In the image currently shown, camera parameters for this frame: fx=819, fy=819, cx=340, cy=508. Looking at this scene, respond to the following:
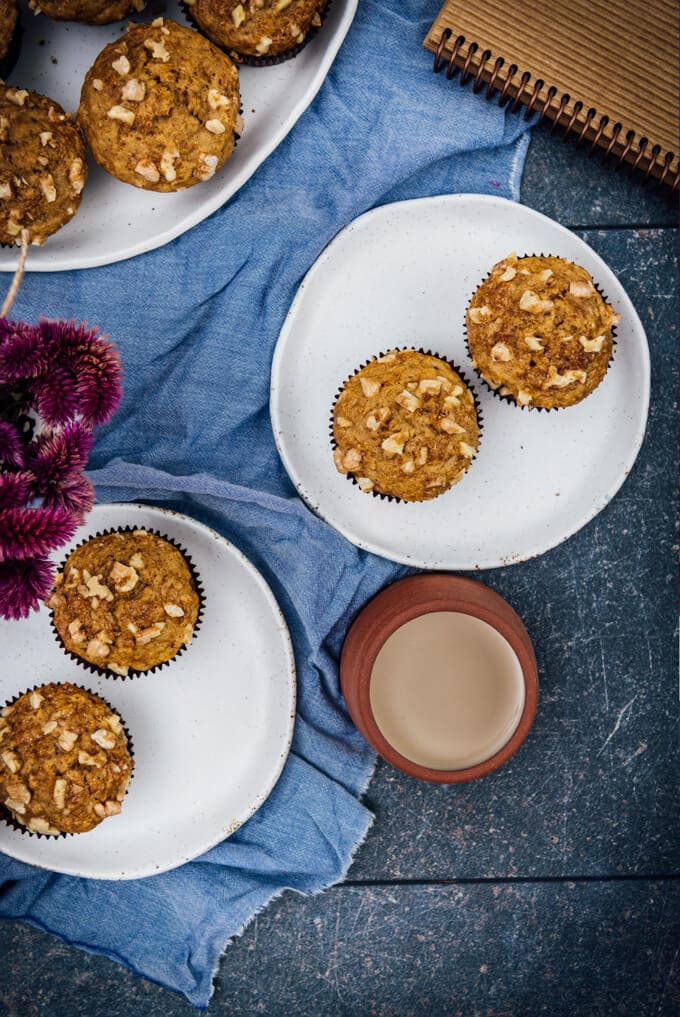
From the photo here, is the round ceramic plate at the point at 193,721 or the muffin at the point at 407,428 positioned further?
the round ceramic plate at the point at 193,721

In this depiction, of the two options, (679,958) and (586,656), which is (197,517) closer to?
(586,656)

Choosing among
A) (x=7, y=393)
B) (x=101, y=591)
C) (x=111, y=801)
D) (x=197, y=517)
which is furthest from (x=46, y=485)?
(x=111, y=801)

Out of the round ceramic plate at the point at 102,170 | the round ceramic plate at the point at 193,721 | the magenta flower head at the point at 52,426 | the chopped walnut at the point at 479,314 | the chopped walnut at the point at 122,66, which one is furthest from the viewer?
the round ceramic plate at the point at 193,721

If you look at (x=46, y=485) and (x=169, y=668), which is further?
(x=169, y=668)

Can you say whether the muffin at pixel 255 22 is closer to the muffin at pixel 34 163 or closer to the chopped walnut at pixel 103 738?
the muffin at pixel 34 163

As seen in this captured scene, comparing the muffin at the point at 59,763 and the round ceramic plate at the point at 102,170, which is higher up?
the round ceramic plate at the point at 102,170

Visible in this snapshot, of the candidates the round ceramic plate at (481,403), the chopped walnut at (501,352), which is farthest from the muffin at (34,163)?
the chopped walnut at (501,352)
